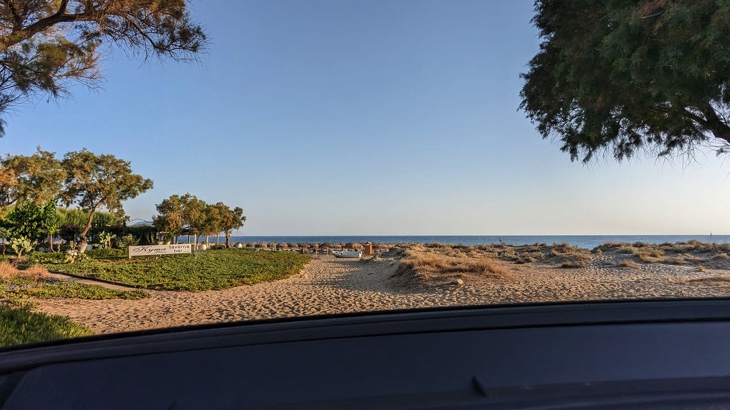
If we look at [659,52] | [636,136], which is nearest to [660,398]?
[659,52]

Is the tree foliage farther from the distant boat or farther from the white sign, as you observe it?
the distant boat

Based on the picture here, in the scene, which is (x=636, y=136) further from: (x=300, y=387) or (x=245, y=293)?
(x=245, y=293)

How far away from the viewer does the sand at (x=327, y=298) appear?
10.1 metres

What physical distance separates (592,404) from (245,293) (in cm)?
1475

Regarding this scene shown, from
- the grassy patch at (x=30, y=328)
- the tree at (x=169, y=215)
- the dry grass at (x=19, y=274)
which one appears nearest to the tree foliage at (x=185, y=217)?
the tree at (x=169, y=215)

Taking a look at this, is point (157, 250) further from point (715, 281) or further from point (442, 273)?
point (715, 281)

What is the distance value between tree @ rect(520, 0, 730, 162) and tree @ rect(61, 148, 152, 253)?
1038 inches

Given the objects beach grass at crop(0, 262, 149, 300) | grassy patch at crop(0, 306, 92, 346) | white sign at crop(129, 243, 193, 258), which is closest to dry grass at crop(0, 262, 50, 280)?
beach grass at crop(0, 262, 149, 300)

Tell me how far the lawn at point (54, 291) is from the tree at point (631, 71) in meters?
13.4

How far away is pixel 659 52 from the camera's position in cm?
423

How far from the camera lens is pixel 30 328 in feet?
19.9

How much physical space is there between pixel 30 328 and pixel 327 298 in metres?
8.45

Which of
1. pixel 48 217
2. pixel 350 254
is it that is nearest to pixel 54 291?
pixel 48 217

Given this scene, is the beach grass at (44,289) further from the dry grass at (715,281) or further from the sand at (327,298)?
the dry grass at (715,281)
